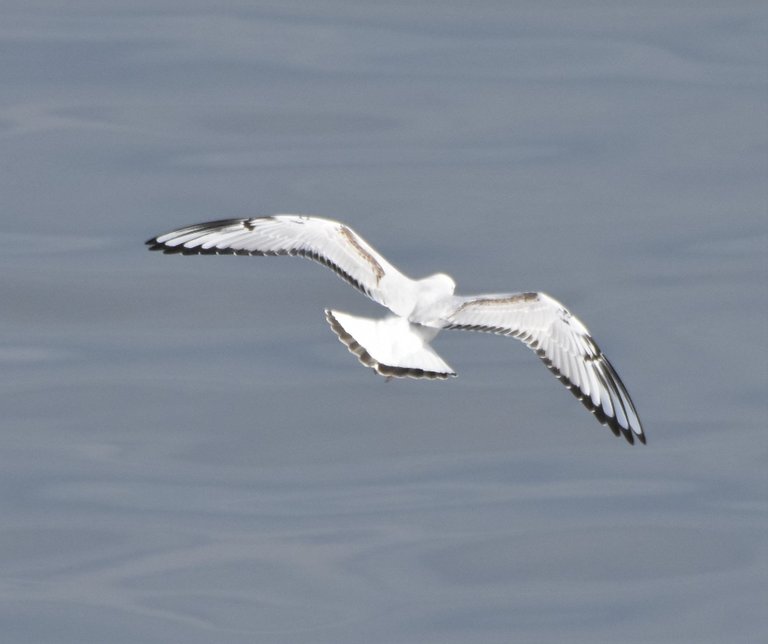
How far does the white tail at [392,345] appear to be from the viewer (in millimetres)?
12578

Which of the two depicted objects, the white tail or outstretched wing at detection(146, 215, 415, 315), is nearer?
the white tail

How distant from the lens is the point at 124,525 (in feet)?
60.5

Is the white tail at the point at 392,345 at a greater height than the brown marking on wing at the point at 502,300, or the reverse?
the brown marking on wing at the point at 502,300

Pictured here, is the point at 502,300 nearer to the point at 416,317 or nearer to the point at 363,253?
the point at 416,317

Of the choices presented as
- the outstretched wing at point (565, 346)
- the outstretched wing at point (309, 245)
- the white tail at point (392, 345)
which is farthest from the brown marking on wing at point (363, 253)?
the outstretched wing at point (565, 346)

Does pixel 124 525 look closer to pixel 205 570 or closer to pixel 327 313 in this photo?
pixel 205 570

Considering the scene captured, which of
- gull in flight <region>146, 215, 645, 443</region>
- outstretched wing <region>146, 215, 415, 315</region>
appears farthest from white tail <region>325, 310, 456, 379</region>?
outstretched wing <region>146, 215, 415, 315</region>

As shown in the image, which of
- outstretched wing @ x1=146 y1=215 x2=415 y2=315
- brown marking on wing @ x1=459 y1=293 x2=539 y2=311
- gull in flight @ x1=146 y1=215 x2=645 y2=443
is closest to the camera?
gull in flight @ x1=146 y1=215 x2=645 y2=443

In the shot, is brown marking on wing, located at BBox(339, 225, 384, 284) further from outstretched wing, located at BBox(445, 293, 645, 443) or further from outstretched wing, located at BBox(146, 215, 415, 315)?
outstretched wing, located at BBox(445, 293, 645, 443)

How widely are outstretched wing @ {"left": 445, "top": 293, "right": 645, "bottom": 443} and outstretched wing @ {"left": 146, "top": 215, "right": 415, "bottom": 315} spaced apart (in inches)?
21.4

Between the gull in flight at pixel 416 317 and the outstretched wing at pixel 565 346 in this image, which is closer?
the gull in flight at pixel 416 317

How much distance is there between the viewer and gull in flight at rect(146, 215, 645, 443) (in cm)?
1284

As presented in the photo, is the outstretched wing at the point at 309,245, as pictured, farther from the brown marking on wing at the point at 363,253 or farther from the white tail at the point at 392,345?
the white tail at the point at 392,345

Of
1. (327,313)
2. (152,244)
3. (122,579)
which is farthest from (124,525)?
(327,313)
